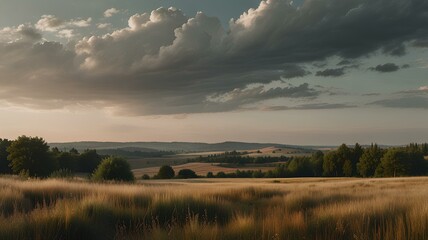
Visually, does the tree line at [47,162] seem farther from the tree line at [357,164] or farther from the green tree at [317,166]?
the green tree at [317,166]

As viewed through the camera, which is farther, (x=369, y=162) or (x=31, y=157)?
(x=369, y=162)

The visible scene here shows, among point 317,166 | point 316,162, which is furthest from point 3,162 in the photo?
point 317,166

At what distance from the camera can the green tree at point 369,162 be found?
93.1 m

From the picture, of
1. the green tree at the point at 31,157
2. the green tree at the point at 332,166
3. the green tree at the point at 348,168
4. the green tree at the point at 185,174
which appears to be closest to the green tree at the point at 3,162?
the green tree at the point at 31,157

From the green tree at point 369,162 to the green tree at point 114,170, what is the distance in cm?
6271

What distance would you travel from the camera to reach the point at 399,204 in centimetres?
974

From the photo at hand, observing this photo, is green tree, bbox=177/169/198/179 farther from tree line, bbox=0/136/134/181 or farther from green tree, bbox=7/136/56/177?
green tree, bbox=7/136/56/177

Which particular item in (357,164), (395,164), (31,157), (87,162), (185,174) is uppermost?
(31,157)

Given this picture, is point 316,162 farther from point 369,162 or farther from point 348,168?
point 369,162

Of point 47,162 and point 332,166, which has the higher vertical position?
point 47,162

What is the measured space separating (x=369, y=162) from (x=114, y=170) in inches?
2612

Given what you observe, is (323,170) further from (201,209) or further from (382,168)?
(201,209)

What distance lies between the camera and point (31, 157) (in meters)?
59.7

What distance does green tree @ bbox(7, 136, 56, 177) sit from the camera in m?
59.3
